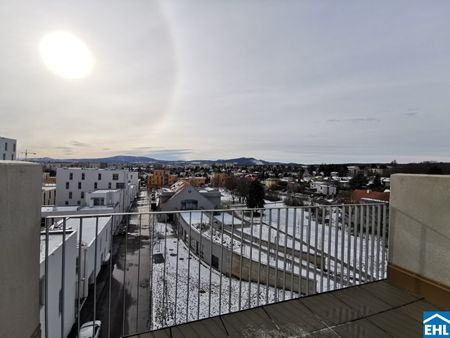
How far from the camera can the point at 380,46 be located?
5109 mm

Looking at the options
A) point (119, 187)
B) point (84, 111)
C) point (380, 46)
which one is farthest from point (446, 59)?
point (119, 187)

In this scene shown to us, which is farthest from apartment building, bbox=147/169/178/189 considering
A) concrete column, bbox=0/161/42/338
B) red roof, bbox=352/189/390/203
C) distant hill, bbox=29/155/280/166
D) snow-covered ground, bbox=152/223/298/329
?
concrete column, bbox=0/161/42/338

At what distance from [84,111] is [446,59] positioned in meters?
9.56

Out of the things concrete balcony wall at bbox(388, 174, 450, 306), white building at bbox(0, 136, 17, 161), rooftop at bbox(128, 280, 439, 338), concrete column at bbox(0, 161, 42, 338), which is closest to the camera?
concrete column at bbox(0, 161, 42, 338)

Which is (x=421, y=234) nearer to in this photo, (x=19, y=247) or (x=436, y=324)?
(x=436, y=324)

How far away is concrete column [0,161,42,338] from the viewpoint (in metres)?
1.19

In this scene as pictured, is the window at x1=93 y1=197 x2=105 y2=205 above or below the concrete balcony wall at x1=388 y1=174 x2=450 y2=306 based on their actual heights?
below

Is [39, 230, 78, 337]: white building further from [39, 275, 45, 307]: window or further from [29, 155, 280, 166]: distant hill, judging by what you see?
[29, 155, 280, 166]: distant hill

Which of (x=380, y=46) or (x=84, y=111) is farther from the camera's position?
(x=84, y=111)

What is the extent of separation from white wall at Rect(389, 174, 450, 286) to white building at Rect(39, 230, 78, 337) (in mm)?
3174

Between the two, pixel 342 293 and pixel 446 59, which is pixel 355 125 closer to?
pixel 446 59

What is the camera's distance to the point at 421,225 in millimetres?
2568

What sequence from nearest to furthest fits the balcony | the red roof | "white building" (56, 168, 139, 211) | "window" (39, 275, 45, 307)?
the balcony
"window" (39, 275, 45, 307)
the red roof
"white building" (56, 168, 139, 211)

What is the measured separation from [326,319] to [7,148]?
105ft
